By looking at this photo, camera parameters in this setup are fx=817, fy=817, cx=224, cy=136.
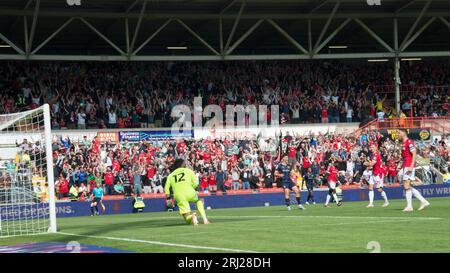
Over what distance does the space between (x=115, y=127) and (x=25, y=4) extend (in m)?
7.84

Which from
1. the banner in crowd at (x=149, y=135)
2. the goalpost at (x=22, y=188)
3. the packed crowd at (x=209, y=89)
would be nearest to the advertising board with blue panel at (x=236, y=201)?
the banner in crowd at (x=149, y=135)

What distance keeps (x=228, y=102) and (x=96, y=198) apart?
14097mm

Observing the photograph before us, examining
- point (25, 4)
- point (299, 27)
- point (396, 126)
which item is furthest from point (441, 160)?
point (25, 4)

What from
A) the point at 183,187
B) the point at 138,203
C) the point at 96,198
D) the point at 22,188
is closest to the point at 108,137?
the point at 138,203

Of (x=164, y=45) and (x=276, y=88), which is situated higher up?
(x=164, y=45)

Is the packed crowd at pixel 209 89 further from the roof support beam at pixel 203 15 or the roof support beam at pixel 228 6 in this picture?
the roof support beam at pixel 228 6

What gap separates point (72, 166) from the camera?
35.5 meters

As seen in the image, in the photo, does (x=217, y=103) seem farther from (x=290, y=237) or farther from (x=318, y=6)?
(x=290, y=237)

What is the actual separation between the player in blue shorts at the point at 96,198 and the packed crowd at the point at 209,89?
8329mm

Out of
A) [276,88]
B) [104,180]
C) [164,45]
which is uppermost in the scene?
[164,45]

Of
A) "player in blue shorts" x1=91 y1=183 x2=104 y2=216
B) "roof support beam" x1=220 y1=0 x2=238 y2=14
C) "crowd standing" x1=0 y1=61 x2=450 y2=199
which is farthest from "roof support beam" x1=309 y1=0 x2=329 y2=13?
"player in blue shorts" x1=91 y1=183 x2=104 y2=216
